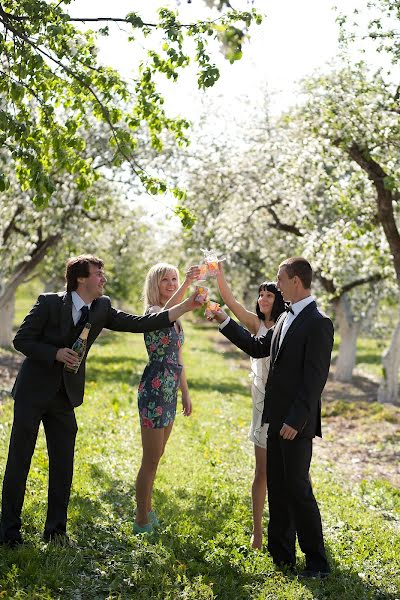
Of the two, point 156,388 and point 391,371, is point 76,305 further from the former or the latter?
point 391,371

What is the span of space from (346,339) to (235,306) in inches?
725

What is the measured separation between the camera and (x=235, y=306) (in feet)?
22.4

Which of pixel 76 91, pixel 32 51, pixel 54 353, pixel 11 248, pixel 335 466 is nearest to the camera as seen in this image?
pixel 54 353

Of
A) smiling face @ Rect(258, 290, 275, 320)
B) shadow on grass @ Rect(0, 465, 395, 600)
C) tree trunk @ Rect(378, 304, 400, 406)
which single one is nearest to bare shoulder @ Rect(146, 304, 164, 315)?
smiling face @ Rect(258, 290, 275, 320)

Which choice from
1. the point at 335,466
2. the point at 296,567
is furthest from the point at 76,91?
the point at 335,466

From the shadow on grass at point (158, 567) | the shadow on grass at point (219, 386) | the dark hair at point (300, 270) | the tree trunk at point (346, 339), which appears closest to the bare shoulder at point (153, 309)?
the dark hair at point (300, 270)

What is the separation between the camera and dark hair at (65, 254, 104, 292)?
617 centimetres

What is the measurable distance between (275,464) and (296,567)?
90 cm

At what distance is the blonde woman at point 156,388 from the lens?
6.65 metres

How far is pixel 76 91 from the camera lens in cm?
791

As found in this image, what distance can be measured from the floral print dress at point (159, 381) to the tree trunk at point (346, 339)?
18.0 m

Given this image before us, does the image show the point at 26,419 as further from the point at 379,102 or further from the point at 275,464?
the point at 379,102

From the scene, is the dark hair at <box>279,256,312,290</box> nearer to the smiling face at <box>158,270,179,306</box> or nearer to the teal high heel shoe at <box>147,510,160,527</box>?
the smiling face at <box>158,270,179,306</box>

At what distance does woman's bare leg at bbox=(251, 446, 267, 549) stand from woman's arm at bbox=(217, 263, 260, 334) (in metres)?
1.16
